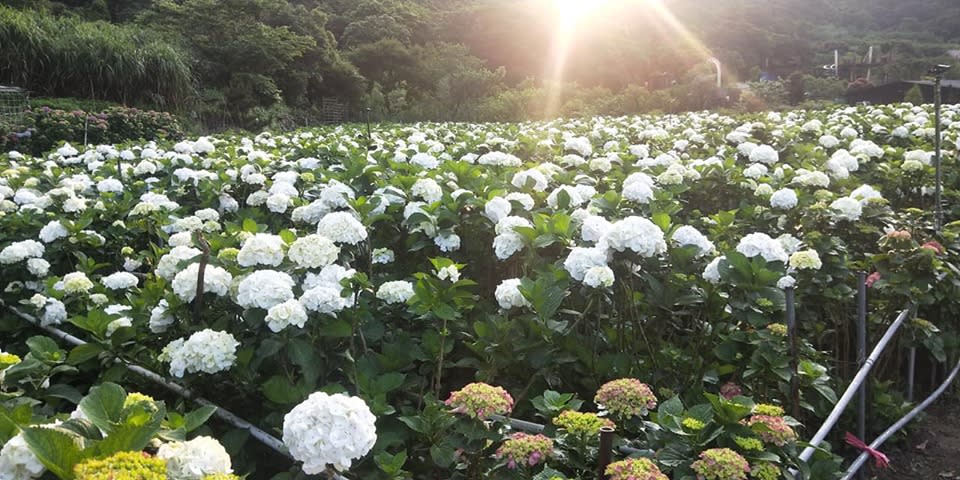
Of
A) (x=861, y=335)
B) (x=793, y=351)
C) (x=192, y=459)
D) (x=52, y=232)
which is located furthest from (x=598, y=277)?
(x=52, y=232)

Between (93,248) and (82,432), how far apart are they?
2.10m

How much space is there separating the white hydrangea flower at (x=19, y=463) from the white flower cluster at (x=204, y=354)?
634 millimetres

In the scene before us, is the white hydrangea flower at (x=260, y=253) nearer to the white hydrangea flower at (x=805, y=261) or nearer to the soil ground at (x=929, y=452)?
the white hydrangea flower at (x=805, y=261)

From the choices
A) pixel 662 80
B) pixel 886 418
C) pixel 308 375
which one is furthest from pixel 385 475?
pixel 662 80

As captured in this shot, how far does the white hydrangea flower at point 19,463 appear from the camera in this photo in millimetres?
873

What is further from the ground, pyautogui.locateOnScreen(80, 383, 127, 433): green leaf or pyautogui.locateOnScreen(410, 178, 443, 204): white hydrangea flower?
pyautogui.locateOnScreen(80, 383, 127, 433): green leaf

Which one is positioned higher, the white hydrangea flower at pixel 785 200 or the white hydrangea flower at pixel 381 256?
the white hydrangea flower at pixel 381 256

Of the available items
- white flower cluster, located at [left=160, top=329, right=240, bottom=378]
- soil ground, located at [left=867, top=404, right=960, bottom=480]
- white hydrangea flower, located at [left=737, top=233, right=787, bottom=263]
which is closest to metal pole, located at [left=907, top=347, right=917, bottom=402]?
soil ground, located at [left=867, top=404, right=960, bottom=480]

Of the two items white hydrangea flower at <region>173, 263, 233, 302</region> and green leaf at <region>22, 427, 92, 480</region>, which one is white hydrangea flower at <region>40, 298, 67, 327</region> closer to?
white hydrangea flower at <region>173, 263, 233, 302</region>

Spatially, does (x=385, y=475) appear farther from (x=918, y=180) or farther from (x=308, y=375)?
(x=918, y=180)

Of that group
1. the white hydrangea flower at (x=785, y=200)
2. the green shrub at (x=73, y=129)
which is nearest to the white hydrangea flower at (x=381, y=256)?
the white hydrangea flower at (x=785, y=200)

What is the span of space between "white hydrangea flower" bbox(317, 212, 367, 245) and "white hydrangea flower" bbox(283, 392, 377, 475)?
85 cm

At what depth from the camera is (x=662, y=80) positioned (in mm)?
32656

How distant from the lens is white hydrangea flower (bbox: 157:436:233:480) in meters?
0.92
